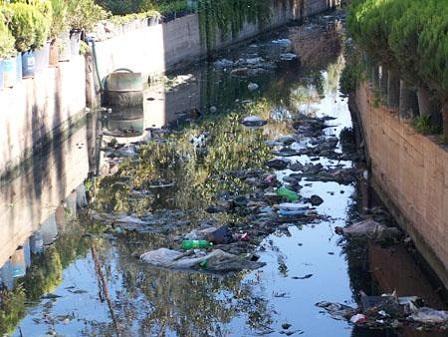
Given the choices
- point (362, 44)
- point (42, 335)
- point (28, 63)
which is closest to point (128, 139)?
point (28, 63)

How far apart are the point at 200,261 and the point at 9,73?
861 centimetres

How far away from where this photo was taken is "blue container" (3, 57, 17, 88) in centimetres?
2067

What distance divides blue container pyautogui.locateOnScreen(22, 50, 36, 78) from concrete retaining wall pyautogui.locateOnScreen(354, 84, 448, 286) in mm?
7693

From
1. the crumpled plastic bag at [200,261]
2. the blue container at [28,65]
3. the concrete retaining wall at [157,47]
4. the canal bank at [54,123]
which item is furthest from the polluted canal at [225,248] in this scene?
the concrete retaining wall at [157,47]

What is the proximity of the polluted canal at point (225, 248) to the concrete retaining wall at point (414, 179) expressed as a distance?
1.03 ft

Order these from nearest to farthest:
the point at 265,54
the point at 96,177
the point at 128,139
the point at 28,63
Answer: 1. the point at 96,177
2. the point at 28,63
3. the point at 128,139
4. the point at 265,54

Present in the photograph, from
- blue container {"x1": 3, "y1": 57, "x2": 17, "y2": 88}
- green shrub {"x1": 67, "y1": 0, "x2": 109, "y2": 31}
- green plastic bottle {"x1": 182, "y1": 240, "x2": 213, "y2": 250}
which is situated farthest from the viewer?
green shrub {"x1": 67, "y1": 0, "x2": 109, "y2": 31}

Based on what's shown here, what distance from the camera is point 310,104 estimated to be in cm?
2952

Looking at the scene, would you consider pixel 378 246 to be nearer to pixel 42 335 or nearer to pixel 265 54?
pixel 42 335

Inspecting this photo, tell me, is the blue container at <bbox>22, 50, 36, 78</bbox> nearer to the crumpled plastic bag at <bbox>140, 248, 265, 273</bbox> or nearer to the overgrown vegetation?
the overgrown vegetation

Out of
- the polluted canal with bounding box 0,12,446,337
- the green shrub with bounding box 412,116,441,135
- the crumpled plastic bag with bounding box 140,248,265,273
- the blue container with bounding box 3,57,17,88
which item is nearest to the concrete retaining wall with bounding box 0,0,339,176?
the blue container with bounding box 3,57,17,88

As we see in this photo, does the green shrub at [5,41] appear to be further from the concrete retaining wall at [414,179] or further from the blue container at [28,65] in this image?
the concrete retaining wall at [414,179]

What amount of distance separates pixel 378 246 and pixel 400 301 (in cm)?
285

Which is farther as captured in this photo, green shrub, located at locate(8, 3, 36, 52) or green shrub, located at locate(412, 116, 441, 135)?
green shrub, located at locate(8, 3, 36, 52)
